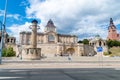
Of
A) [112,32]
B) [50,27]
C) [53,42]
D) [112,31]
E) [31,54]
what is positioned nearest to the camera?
[31,54]

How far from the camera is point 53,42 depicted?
12112cm

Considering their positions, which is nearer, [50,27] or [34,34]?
[34,34]

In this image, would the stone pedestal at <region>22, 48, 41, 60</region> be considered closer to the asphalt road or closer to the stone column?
the stone column

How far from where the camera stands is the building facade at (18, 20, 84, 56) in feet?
349

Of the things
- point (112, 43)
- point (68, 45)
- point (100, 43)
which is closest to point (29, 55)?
point (68, 45)

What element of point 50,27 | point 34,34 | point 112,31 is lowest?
point 34,34

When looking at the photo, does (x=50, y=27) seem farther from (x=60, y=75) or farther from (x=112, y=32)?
(x=60, y=75)

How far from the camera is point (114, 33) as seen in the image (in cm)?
17812

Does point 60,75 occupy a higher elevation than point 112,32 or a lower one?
lower

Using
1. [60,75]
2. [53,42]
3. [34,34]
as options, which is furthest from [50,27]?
[60,75]

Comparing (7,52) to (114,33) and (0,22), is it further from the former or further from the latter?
(114,33)

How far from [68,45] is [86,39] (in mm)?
46621

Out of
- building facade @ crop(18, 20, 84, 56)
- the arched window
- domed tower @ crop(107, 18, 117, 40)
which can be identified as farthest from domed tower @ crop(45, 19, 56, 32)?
domed tower @ crop(107, 18, 117, 40)

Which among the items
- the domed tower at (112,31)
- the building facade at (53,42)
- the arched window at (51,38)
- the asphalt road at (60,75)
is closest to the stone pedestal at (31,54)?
the asphalt road at (60,75)
